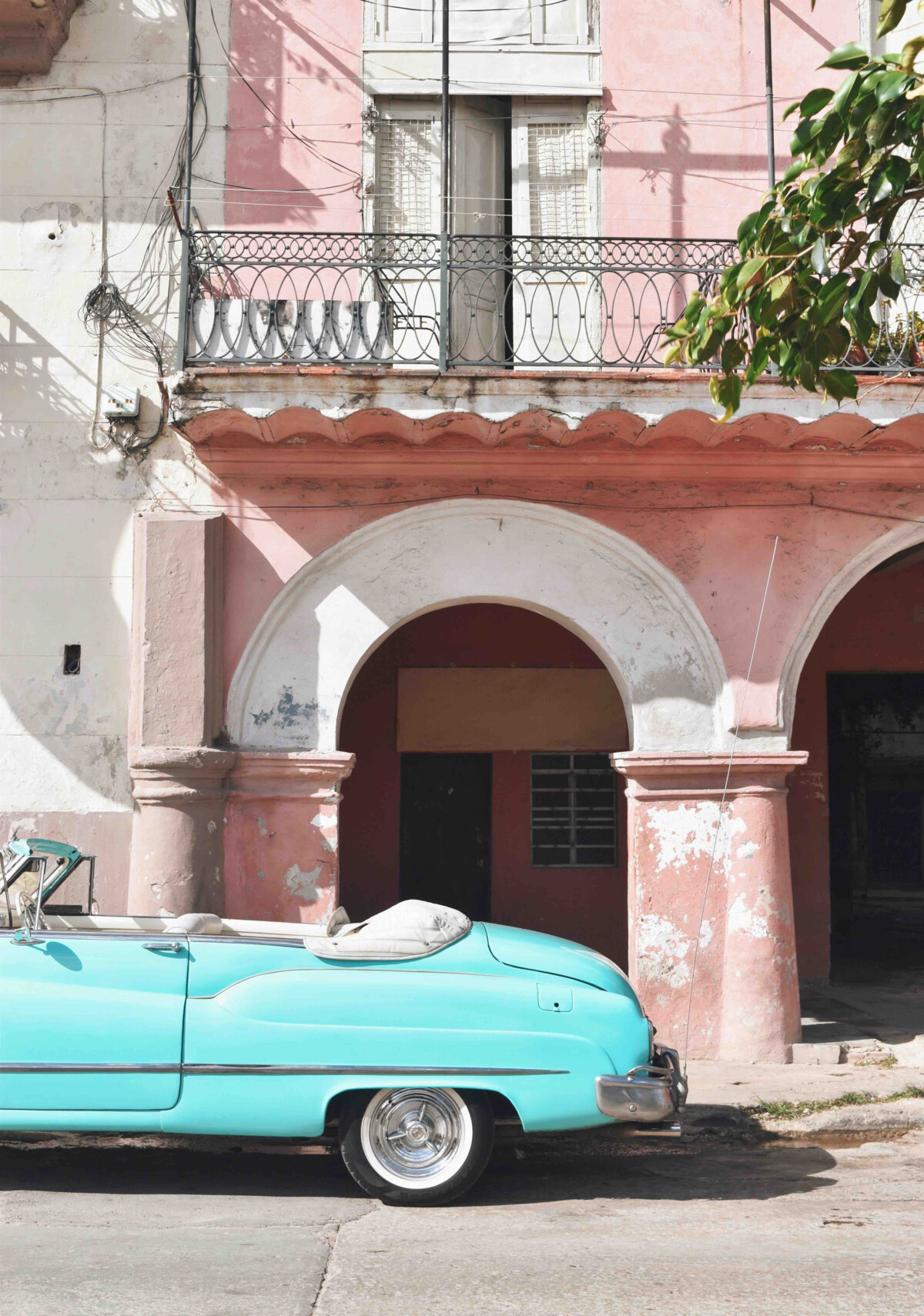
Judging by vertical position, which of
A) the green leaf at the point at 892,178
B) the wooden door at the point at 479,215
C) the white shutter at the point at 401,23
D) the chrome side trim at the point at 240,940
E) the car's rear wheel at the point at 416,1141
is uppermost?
the white shutter at the point at 401,23

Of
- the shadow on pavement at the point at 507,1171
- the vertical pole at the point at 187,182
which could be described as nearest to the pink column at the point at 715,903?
the shadow on pavement at the point at 507,1171

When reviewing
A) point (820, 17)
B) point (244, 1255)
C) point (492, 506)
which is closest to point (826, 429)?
point (492, 506)

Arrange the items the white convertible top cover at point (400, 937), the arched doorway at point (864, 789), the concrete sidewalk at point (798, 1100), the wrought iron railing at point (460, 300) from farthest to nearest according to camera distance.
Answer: the arched doorway at point (864, 789) < the wrought iron railing at point (460, 300) < the concrete sidewalk at point (798, 1100) < the white convertible top cover at point (400, 937)

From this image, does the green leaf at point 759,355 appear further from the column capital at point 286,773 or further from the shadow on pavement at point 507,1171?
the column capital at point 286,773

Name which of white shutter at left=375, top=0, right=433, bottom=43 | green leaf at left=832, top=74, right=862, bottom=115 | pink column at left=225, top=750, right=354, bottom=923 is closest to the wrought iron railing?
white shutter at left=375, top=0, right=433, bottom=43

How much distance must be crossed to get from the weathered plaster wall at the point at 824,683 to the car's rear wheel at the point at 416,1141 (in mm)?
6158

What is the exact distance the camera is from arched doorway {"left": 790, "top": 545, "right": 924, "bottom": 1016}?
10594 mm

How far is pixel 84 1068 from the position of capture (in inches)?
192

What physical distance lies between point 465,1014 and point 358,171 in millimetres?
6451

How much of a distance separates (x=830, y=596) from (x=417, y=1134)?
16.1 feet

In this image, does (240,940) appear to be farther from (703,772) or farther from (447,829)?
(447,829)

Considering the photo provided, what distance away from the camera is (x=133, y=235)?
8641 millimetres

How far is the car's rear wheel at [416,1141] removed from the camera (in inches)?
194

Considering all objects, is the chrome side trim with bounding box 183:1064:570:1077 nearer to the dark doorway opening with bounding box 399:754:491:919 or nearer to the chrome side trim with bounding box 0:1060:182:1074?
the chrome side trim with bounding box 0:1060:182:1074
